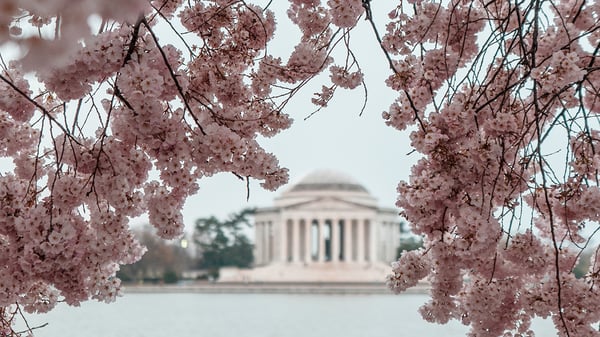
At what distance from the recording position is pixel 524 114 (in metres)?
5.54

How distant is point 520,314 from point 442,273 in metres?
0.63

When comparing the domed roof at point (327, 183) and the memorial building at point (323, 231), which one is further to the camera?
the domed roof at point (327, 183)

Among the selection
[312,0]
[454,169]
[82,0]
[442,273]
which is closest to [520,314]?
[442,273]

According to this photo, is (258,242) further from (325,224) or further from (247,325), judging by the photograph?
(247,325)

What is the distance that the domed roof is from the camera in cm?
10581

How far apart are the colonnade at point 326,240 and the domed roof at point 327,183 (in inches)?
167

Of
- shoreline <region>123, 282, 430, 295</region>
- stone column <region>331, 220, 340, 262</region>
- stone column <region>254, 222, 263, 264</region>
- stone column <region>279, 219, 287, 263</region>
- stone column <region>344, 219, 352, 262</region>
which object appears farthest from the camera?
stone column <region>254, 222, 263, 264</region>

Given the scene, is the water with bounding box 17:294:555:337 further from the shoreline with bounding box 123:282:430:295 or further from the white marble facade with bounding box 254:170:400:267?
the white marble facade with bounding box 254:170:400:267

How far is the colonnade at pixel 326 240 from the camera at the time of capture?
338 ft

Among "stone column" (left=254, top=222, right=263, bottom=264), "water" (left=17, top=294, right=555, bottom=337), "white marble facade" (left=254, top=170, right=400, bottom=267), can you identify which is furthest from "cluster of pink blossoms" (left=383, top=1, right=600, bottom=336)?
"stone column" (left=254, top=222, right=263, bottom=264)

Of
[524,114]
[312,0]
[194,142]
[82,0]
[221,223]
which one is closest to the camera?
[82,0]

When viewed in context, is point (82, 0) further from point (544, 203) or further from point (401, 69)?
point (544, 203)

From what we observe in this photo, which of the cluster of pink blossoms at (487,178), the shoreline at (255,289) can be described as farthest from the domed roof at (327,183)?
the cluster of pink blossoms at (487,178)

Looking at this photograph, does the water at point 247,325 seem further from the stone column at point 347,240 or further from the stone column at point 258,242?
the stone column at point 258,242
